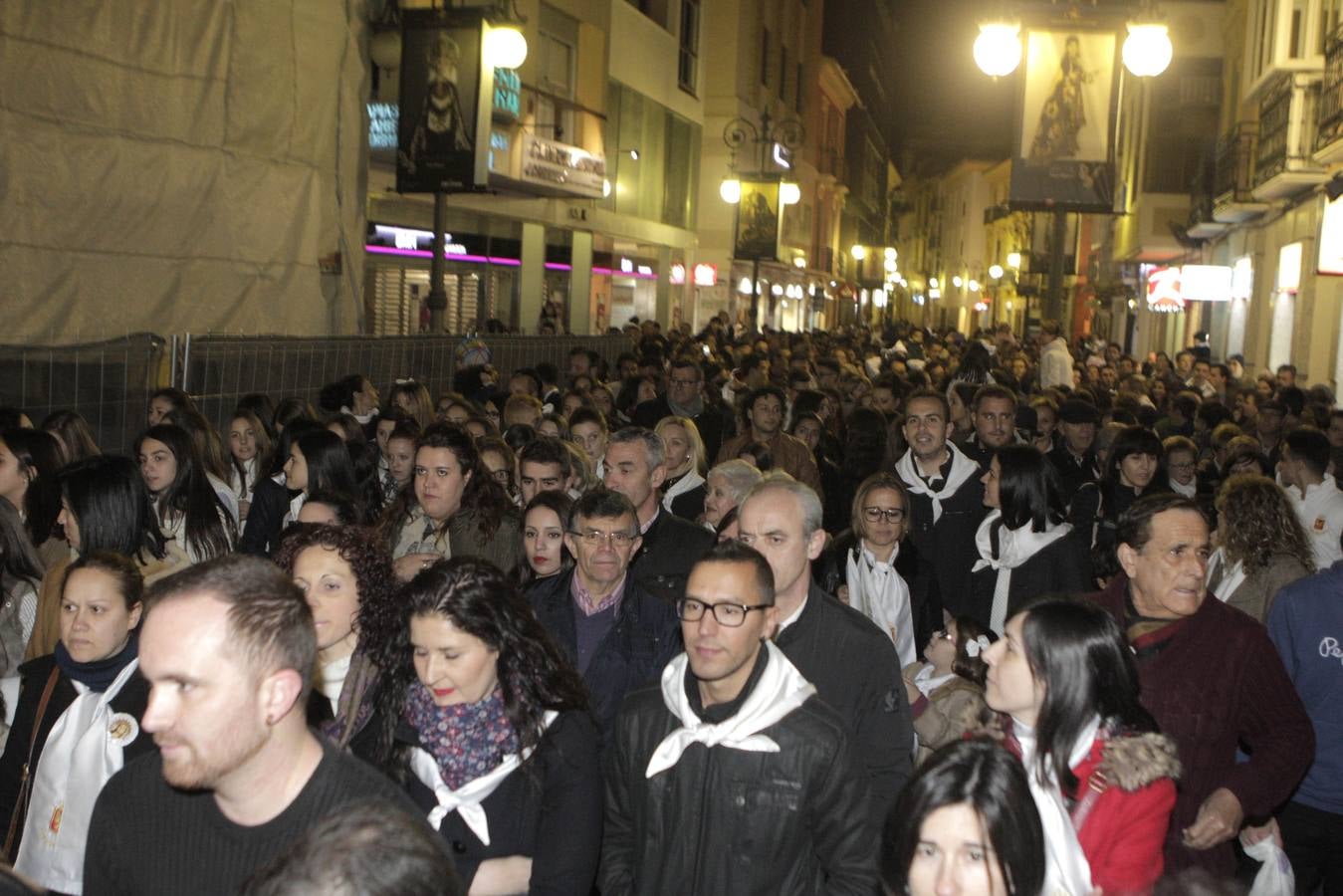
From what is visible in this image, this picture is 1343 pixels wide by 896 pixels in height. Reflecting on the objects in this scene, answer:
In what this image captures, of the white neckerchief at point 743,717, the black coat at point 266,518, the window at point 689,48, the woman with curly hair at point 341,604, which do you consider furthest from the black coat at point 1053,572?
the window at point 689,48

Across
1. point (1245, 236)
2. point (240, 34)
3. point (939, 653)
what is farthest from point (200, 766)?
point (1245, 236)

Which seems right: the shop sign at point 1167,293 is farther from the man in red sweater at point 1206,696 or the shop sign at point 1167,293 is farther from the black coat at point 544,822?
the black coat at point 544,822

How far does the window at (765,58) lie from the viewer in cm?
4841

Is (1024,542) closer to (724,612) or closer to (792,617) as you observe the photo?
(792,617)

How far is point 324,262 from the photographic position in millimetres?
17828

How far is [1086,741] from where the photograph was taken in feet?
12.0

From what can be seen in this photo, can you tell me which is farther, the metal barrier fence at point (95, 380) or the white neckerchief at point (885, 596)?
the metal barrier fence at point (95, 380)

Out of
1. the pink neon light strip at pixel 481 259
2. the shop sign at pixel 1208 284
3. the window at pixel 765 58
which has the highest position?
the window at pixel 765 58

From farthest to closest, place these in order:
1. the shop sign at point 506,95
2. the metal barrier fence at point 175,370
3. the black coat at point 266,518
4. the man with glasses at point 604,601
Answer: the shop sign at point 506,95
the metal barrier fence at point 175,370
the black coat at point 266,518
the man with glasses at point 604,601

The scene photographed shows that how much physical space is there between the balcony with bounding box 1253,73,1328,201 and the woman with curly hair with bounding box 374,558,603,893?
21.5 m

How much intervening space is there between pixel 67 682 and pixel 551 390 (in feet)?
34.6

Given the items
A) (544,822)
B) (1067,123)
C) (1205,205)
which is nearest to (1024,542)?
(544,822)

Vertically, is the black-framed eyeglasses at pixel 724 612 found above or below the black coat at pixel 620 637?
above

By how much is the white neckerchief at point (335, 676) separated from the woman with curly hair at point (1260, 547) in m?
4.05
